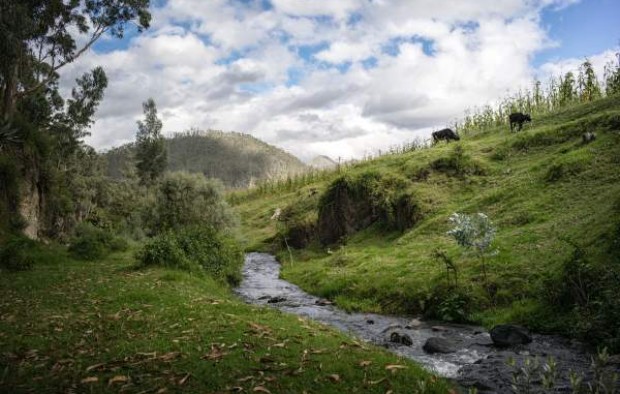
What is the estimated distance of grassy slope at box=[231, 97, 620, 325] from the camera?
75.1 ft

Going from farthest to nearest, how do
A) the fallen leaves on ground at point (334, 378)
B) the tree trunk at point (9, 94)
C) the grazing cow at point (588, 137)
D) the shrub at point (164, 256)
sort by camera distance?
1. the tree trunk at point (9, 94)
2. the grazing cow at point (588, 137)
3. the shrub at point (164, 256)
4. the fallen leaves on ground at point (334, 378)

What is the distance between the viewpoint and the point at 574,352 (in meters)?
16.1

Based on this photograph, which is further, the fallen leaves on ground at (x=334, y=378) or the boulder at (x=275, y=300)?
the boulder at (x=275, y=300)

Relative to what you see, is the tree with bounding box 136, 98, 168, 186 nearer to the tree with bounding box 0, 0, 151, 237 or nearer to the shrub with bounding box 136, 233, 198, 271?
the tree with bounding box 0, 0, 151, 237

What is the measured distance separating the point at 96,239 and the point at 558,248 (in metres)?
37.4

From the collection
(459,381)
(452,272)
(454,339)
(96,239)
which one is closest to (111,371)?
(459,381)

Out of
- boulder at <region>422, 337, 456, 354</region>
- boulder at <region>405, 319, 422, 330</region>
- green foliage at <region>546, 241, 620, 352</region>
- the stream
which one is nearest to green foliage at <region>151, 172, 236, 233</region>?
the stream

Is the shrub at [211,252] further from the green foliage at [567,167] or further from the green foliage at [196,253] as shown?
the green foliage at [567,167]

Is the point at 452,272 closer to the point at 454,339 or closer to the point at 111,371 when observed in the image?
the point at 454,339

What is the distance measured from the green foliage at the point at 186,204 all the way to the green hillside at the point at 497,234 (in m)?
9.40

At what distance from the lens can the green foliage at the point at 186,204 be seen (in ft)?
159

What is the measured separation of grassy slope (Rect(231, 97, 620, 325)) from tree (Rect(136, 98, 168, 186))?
5332 cm

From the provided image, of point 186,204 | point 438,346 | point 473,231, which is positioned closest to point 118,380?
point 438,346

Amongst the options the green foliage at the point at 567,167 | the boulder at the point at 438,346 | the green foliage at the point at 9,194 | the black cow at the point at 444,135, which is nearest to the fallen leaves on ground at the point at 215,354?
the boulder at the point at 438,346
